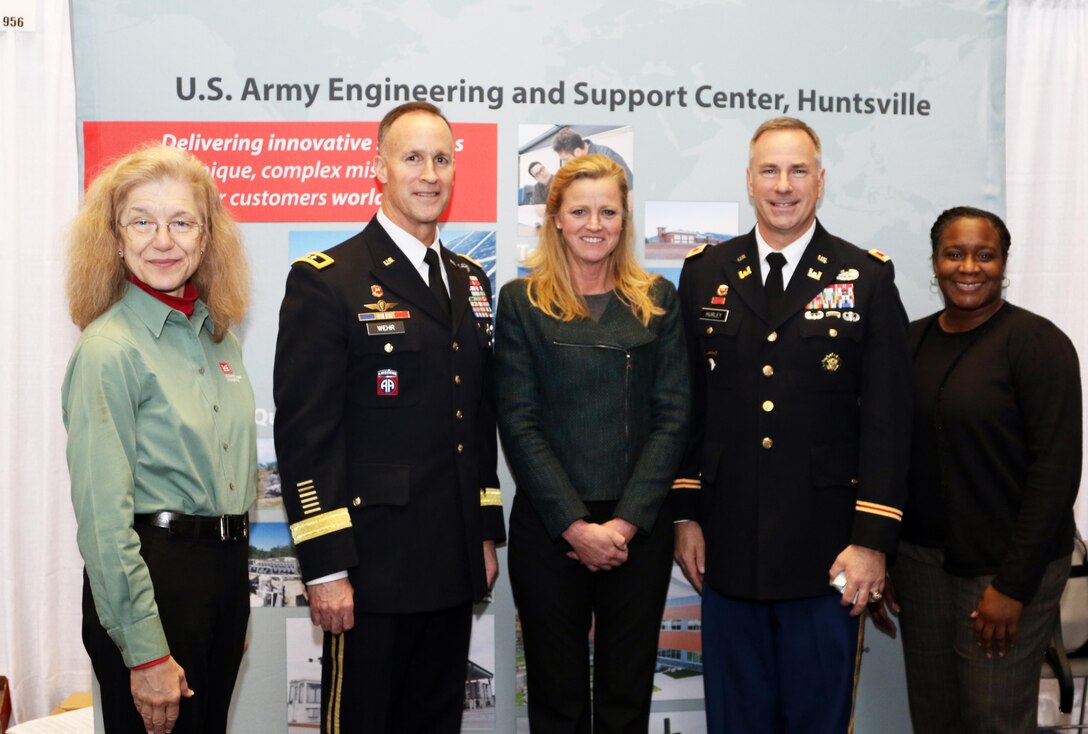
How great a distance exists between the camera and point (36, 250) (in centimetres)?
351

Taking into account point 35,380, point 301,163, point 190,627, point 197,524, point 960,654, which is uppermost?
point 301,163

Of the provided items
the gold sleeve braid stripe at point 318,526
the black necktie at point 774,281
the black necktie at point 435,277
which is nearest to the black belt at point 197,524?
the gold sleeve braid stripe at point 318,526

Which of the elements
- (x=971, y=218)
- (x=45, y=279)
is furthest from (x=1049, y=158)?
(x=45, y=279)

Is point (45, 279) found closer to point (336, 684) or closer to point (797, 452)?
point (336, 684)

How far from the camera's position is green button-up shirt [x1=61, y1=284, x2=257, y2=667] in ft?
5.97

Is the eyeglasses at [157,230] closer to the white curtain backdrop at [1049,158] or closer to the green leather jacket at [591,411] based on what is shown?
the green leather jacket at [591,411]

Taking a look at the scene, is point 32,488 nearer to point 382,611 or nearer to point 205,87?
point 205,87

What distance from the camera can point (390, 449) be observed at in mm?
2363

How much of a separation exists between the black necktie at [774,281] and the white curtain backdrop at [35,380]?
2607mm

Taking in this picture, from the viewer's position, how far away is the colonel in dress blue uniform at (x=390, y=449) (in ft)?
7.41

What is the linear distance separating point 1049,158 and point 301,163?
117 inches

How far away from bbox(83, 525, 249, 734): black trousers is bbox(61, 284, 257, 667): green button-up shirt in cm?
8

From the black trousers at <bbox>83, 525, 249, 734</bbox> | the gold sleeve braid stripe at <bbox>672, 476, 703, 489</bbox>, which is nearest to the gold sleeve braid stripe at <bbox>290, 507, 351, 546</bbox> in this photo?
the black trousers at <bbox>83, 525, 249, 734</bbox>

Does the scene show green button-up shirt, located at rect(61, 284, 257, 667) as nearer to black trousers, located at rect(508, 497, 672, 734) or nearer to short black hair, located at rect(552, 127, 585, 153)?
black trousers, located at rect(508, 497, 672, 734)
